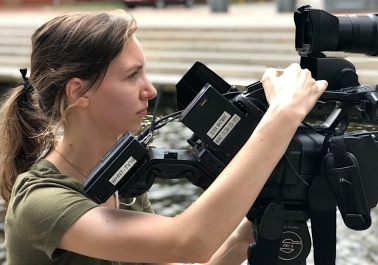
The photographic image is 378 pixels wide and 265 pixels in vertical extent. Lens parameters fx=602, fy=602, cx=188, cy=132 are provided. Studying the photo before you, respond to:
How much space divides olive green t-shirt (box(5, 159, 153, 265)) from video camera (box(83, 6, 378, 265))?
8cm

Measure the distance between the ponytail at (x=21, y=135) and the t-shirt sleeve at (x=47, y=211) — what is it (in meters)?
0.20

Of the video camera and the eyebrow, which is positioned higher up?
the eyebrow

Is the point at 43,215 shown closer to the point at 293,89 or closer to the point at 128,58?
the point at 128,58

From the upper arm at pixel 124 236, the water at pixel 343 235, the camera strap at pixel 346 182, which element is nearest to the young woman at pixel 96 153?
the upper arm at pixel 124 236

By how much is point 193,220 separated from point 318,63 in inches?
16.1

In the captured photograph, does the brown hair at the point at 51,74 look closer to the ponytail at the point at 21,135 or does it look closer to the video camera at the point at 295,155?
the ponytail at the point at 21,135

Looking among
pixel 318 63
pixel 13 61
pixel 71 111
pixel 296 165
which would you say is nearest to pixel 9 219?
pixel 71 111

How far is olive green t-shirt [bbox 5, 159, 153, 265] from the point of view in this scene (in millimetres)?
1116

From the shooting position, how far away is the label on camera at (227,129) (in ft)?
3.60

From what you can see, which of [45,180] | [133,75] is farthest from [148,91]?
[45,180]

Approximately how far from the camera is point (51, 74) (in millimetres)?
1258

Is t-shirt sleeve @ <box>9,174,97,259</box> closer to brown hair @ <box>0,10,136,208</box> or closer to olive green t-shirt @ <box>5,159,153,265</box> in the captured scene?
olive green t-shirt @ <box>5,159,153,265</box>

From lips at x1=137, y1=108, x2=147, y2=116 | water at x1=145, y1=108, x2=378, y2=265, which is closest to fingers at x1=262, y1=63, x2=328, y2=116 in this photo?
lips at x1=137, y1=108, x2=147, y2=116

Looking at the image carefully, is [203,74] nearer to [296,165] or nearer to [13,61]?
[296,165]
